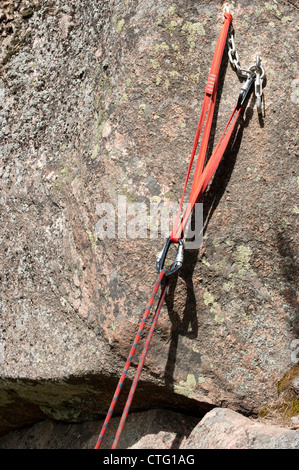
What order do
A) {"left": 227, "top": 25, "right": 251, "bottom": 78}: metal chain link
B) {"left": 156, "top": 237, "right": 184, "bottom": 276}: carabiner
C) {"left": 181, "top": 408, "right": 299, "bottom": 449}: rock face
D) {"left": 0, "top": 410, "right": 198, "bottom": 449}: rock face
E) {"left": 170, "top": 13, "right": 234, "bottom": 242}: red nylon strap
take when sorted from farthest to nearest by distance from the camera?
1. {"left": 0, "top": 410, "right": 198, "bottom": 449}: rock face
2. {"left": 227, "top": 25, "right": 251, "bottom": 78}: metal chain link
3. {"left": 170, "top": 13, "right": 234, "bottom": 242}: red nylon strap
4. {"left": 156, "top": 237, "right": 184, "bottom": 276}: carabiner
5. {"left": 181, "top": 408, "right": 299, "bottom": 449}: rock face

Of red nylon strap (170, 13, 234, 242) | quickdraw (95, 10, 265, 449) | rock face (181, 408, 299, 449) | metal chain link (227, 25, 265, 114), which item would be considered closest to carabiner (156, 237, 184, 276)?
quickdraw (95, 10, 265, 449)

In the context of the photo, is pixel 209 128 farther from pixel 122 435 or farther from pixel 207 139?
pixel 122 435

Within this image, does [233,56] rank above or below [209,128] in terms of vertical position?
above

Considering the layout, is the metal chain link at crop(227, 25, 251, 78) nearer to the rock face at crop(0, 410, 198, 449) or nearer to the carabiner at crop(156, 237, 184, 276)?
the carabiner at crop(156, 237, 184, 276)

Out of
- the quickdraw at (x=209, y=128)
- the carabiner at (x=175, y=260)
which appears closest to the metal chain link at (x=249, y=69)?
the quickdraw at (x=209, y=128)

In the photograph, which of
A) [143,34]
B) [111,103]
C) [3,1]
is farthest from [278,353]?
[3,1]

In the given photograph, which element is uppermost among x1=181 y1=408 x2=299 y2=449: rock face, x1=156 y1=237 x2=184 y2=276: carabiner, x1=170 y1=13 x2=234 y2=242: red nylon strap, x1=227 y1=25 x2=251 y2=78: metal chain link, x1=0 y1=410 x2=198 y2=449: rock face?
x1=227 y1=25 x2=251 y2=78: metal chain link

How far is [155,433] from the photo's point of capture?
2.47 metres

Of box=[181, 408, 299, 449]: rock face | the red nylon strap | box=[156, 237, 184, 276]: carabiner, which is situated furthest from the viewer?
the red nylon strap

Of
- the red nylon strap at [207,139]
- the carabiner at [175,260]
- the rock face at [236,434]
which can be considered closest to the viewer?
the rock face at [236,434]

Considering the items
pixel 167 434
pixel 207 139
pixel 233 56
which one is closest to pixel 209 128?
pixel 207 139

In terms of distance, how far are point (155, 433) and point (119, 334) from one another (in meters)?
0.60

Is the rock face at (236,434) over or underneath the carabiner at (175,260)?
underneath

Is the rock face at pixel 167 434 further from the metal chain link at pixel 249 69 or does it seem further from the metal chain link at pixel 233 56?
the metal chain link at pixel 233 56
